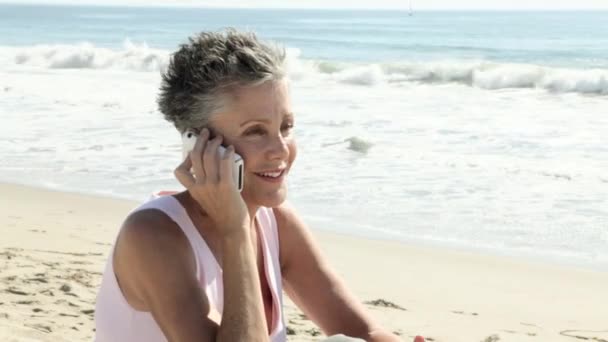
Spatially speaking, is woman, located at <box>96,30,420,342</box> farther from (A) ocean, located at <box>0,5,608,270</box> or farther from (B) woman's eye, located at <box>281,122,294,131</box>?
(A) ocean, located at <box>0,5,608,270</box>

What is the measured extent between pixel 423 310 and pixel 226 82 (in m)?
3.46

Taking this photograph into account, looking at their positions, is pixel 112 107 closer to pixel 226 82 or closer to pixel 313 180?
pixel 313 180

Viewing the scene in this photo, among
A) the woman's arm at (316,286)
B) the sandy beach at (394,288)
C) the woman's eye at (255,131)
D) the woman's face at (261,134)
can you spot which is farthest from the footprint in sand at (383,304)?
the woman's eye at (255,131)

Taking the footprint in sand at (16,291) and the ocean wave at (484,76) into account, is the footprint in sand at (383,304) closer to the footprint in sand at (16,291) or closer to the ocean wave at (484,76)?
the footprint in sand at (16,291)

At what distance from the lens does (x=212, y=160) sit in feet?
7.77

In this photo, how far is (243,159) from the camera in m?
2.46

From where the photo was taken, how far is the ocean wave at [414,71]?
2070 centimetres

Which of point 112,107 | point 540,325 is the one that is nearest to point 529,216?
point 540,325

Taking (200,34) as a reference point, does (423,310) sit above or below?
below

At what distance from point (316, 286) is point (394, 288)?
Answer: 3.26 meters

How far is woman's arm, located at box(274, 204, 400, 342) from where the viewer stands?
2748mm

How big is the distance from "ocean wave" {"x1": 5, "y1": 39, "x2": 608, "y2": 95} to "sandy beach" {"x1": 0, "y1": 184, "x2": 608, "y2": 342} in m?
13.0

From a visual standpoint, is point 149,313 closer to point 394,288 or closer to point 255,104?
point 255,104

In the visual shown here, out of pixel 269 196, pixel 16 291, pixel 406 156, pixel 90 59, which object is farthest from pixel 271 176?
pixel 90 59
